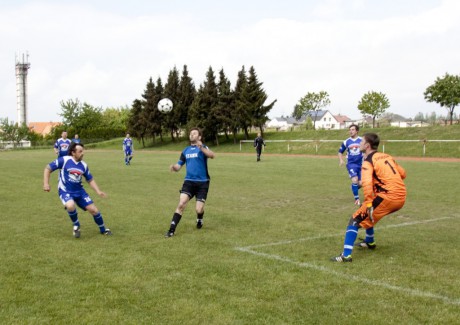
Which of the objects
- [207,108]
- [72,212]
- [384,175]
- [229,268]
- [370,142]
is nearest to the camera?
[229,268]

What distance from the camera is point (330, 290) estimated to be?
5.56 meters

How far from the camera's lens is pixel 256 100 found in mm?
57875

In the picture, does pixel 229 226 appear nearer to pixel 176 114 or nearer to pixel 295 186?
pixel 295 186

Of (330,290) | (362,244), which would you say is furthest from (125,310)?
(362,244)

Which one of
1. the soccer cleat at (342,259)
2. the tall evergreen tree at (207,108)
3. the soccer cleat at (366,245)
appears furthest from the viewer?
the tall evergreen tree at (207,108)

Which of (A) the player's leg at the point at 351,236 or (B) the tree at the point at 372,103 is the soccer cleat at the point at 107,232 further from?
(B) the tree at the point at 372,103

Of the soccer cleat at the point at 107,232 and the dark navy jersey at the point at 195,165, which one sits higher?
the dark navy jersey at the point at 195,165

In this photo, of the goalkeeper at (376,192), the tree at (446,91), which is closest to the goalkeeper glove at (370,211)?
the goalkeeper at (376,192)

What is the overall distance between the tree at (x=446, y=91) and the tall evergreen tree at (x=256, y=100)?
22.1 meters

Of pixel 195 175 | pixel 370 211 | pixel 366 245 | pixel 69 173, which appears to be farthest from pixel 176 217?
pixel 370 211

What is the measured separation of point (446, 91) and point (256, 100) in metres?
25.2

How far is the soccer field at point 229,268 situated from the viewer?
16.1 feet

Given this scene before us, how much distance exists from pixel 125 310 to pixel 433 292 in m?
3.52

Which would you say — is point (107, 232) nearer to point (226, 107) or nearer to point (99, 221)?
point (99, 221)
